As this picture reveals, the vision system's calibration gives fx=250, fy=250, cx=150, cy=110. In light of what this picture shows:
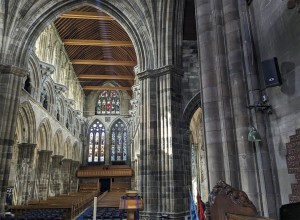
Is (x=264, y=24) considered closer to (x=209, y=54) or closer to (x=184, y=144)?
(x=209, y=54)

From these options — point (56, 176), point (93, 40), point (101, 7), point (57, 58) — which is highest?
point (93, 40)

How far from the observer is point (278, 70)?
15.1ft

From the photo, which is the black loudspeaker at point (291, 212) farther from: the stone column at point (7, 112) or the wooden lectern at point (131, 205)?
the stone column at point (7, 112)

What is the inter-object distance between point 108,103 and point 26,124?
17444 millimetres

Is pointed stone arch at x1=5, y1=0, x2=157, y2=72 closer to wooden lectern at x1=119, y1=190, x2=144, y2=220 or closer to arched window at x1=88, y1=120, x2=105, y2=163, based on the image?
wooden lectern at x1=119, y1=190, x2=144, y2=220

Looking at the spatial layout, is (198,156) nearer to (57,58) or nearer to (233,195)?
(57,58)

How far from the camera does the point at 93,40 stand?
19766mm

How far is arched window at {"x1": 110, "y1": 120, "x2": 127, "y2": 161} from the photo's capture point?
31.1m

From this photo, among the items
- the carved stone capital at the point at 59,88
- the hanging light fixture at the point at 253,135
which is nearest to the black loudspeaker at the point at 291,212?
the hanging light fixture at the point at 253,135

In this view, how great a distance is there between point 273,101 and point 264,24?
1.61 meters

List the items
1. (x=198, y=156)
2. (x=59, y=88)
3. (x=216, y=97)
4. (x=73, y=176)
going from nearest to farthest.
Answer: (x=216, y=97), (x=198, y=156), (x=59, y=88), (x=73, y=176)

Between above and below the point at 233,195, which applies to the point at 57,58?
above

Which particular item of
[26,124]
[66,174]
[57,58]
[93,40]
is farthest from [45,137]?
[93,40]

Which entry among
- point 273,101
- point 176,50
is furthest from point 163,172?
point 273,101
